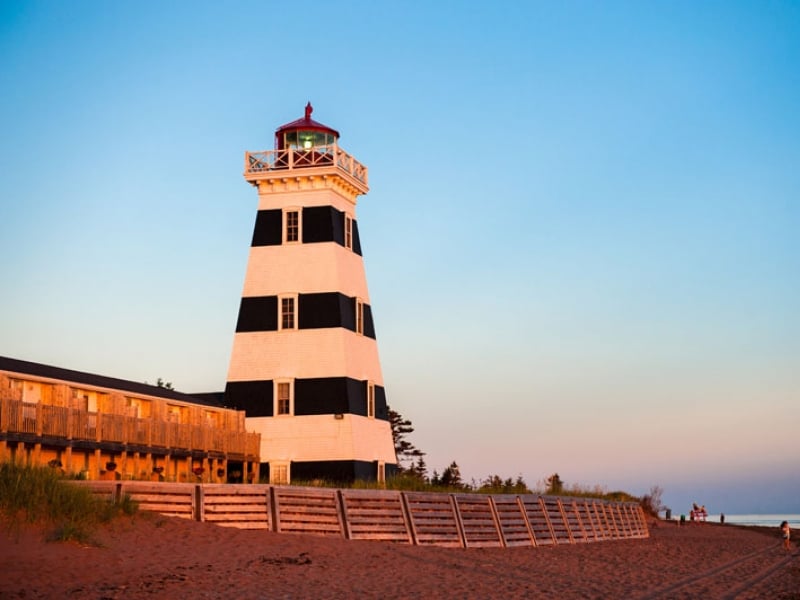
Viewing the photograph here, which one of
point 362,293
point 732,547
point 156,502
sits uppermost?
point 362,293

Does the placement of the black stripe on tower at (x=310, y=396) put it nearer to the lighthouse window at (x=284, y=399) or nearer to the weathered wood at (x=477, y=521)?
the lighthouse window at (x=284, y=399)

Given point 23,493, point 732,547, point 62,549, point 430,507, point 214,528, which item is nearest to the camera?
point 62,549

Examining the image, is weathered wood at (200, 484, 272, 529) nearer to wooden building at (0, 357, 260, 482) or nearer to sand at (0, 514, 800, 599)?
sand at (0, 514, 800, 599)

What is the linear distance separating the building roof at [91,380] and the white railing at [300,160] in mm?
9391

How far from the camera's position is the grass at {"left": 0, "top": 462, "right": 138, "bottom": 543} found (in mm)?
18328

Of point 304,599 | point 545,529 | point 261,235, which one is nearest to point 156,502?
point 304,599

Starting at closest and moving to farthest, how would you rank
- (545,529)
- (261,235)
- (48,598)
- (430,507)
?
(48,598)
(430,507)
(545,529)
(261,235)

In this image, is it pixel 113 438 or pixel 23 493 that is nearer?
pixel 23 493

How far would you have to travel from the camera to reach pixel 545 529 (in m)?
30.1

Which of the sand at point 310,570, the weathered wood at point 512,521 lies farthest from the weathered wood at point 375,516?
the weathered wood at point 512,521

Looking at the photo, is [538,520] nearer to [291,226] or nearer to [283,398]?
[283,398]

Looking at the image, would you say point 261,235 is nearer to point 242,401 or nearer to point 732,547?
point 242,401

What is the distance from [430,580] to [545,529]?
11491mm

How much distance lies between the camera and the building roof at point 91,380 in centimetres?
3146
